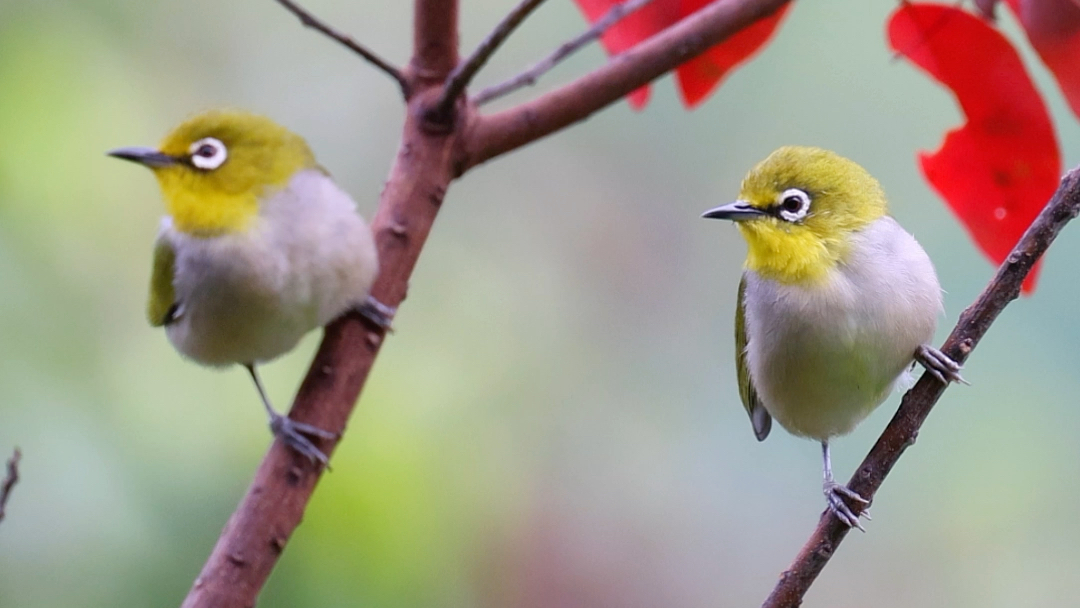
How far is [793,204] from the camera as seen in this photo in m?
0.82

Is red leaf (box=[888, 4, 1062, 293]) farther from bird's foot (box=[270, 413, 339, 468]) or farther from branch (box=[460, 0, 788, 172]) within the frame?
bird's foot (box=[270, 413, 339, 468])

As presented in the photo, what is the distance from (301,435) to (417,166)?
244mm

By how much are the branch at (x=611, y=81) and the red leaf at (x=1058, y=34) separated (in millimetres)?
196

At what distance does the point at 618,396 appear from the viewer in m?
1.47

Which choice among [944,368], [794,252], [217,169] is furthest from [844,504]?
[217,169]

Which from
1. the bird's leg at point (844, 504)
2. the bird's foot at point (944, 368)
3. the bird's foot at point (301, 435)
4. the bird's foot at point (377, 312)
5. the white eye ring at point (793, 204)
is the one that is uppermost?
the white eye ring at point (793, 204)

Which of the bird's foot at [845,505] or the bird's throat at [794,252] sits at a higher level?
the bird's throat at [794,252]

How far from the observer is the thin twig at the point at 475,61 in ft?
2.24

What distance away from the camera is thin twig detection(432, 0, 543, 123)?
→ 0.68 meters

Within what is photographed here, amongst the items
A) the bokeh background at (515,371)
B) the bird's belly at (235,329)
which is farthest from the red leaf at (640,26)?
the bokeh background at (515,371)

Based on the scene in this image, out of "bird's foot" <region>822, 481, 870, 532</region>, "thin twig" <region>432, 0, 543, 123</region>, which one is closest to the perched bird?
"bird's foot" <region>822, 481, 870, 532</region>

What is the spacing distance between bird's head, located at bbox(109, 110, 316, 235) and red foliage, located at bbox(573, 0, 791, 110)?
1.03 ft

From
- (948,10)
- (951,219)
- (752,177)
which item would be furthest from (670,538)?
(948,10)

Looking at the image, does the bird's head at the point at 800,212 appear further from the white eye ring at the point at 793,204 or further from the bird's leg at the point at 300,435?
the bird's leg at the point at 300,435
